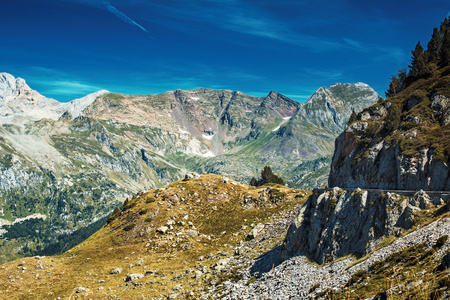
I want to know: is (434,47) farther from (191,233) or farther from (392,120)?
(191,233)

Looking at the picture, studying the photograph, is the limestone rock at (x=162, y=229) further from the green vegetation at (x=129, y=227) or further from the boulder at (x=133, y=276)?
the boulder at (x=133, y=276)

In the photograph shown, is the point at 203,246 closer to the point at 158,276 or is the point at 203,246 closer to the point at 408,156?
the point at 158,276

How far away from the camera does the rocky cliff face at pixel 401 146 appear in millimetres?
56562

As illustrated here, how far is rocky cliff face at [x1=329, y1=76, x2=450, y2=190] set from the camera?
56.6 metres

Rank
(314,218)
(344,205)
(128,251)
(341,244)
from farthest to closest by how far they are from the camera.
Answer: (128,251) → (314,218) → (344,205) → (341,244)

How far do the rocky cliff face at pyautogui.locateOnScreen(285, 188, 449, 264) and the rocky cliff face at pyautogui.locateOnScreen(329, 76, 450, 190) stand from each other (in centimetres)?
1855

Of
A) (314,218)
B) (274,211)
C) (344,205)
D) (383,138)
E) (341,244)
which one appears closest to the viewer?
(341,244)

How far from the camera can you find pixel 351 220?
44.3m

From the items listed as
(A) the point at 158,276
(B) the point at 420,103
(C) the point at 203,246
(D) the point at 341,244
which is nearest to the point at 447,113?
(B) the point at 420,103

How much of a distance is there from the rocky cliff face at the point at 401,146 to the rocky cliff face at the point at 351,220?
18.5m

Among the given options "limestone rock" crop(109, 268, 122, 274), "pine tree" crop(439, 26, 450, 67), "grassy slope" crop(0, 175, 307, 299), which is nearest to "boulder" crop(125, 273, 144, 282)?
"grassy slope" crop(0, 175, 307, 299)

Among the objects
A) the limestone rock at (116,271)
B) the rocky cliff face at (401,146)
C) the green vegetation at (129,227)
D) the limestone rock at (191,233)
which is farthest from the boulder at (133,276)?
the rocky cliff face at (401,146)

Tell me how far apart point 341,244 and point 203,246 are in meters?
49.9

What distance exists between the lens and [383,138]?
7838 cm
